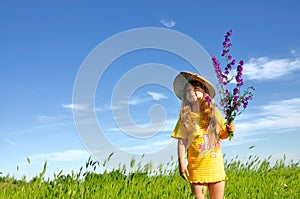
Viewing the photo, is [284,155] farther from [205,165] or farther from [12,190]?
[12,190]

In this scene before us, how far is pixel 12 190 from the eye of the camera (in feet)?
18.7

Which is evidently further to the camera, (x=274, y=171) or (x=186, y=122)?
(x=274, y=171)

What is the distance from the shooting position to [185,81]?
567 cm

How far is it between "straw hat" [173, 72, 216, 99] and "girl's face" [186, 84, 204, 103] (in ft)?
0.37

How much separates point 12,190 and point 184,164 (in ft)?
7.91

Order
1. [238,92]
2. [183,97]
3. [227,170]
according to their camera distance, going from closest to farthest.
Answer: [238,92] < [183,97] < [227,170]

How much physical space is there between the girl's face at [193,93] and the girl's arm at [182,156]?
0.55 metres

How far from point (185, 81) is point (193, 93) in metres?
0.30

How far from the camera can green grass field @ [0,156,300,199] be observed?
5.02 m

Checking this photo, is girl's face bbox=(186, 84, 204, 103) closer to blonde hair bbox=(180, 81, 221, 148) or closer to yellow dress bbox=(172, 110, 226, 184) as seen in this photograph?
blonde hair bbox=(180, 81, 221, 148)

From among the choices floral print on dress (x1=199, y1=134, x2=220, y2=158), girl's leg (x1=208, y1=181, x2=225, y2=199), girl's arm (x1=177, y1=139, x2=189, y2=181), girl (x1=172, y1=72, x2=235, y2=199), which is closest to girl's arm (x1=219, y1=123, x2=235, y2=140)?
girl (x1=172, y1=72, x2=235, y2=199)

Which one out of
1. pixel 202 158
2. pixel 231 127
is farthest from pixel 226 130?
pixel 202 158

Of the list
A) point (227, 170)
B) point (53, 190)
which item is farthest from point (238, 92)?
point (227, 170)

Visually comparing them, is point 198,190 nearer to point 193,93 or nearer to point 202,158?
point 202,158
